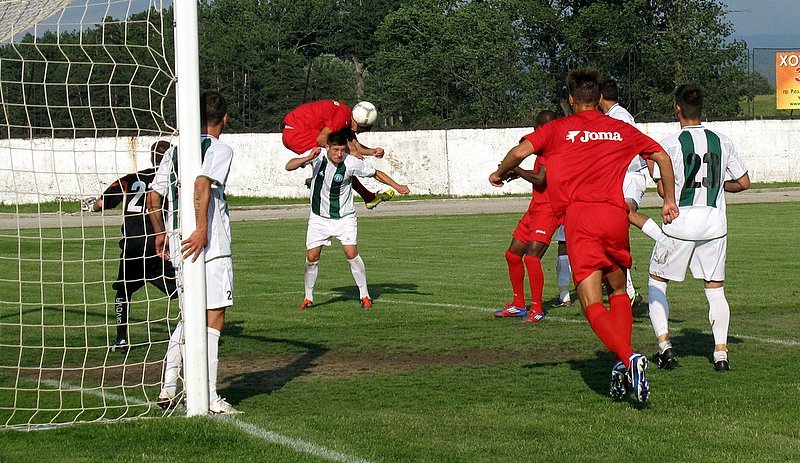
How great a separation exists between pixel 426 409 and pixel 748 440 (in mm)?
2033

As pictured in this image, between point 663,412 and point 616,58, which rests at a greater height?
point 616,58

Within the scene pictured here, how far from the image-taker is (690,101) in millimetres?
8883

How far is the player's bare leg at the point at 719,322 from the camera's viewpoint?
8688 millimetres

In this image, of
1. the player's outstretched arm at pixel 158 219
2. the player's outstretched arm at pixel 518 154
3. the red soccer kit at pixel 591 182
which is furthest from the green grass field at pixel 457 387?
the player's outstretched arm at pixel 518 154

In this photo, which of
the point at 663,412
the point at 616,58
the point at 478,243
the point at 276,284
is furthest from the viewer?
the point at 616,58

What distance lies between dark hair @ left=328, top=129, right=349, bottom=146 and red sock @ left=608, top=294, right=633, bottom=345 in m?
5.79

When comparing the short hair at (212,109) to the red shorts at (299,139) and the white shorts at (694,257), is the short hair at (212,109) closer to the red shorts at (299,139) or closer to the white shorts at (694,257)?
the white shorts at (694,257)

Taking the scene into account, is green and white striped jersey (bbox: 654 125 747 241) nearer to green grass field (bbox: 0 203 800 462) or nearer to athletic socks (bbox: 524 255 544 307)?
green grass field (bbox: 0 203 800 462)

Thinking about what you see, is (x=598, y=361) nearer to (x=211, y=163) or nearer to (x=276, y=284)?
(x=211, y=163)

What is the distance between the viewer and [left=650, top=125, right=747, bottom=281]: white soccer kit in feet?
29.3

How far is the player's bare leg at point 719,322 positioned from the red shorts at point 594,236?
66.5 inches

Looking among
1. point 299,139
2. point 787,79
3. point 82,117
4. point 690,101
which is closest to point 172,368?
point 82,117

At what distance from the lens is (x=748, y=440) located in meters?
6.27

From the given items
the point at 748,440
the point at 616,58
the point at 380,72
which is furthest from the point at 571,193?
the point at 380,72
